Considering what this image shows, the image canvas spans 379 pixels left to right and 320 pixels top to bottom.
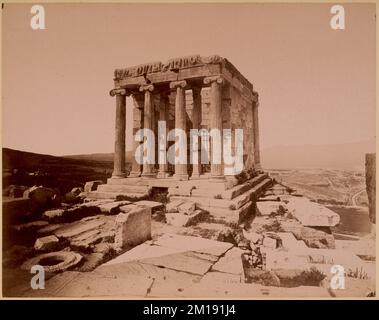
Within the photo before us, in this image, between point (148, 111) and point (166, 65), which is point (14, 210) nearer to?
point (148, 111)

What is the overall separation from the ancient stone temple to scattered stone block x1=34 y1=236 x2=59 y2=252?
3889 millimetres

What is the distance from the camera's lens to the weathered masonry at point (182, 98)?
9.09 meters

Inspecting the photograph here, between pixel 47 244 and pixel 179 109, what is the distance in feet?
19.6

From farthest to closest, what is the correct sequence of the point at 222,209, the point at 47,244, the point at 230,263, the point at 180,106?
the point at 180,106, the point at 222,209, the point at 47,244, the point at 230,263

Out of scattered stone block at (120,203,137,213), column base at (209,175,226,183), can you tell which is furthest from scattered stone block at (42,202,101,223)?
column base at (209,175,226,183)

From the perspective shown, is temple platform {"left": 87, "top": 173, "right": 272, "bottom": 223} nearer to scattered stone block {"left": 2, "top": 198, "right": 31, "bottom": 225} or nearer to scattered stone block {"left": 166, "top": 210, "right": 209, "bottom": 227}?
scattered stone block {"left": 166, "top": 210, "right": 209, "bottom": 227}

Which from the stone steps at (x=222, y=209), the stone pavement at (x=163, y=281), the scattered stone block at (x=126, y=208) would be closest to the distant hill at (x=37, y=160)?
the scattered stone block at (x=126, y=208)

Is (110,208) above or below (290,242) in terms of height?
above

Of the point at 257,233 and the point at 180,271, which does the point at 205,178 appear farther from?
the point at 180,271

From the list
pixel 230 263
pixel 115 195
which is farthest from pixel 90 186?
pixel 230 263

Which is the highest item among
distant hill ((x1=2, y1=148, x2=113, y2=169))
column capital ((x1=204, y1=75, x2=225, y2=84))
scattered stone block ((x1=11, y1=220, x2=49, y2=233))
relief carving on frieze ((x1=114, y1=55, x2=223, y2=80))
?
relief carving on frieze ((x1=114, y1=55, x2=223, y2=80))

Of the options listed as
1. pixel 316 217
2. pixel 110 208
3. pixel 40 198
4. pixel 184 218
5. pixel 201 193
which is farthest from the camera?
pixel 201 193

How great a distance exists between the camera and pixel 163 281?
4164 mm

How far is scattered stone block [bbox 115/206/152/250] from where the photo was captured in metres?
5.05
